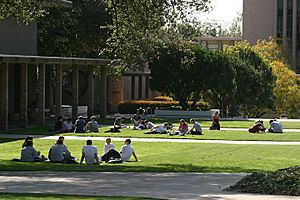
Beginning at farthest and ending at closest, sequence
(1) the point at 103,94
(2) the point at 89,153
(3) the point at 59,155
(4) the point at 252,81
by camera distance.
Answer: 1. (4) the point at 252,81
2. (1) the point at 103,94
3. (3) the point at 59,155
4. (2) the point at 89,153

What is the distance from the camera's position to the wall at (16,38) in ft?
155

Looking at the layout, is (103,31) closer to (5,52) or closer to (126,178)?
(5,52)

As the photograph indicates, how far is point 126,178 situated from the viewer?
66.1 ft

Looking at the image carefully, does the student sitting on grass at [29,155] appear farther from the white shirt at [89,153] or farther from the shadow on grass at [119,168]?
the white shirt at [89,153]

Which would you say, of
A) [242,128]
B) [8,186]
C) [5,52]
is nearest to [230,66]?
[242,128]

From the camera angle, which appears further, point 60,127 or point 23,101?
point 23,101

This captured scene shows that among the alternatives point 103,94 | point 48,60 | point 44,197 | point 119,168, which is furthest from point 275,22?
point 44,197

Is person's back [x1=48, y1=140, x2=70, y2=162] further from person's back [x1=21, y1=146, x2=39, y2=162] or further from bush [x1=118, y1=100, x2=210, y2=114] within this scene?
bush [x1=118, y1=100, x2=210, y2=114]

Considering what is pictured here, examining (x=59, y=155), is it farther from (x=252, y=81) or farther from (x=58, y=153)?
(x=252, y=81)

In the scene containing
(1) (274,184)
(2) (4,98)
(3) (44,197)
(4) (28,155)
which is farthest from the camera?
(2) (4,98)

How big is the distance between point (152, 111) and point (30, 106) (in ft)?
64.2

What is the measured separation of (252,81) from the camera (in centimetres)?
6919

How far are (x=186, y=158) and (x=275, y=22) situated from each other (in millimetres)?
86774

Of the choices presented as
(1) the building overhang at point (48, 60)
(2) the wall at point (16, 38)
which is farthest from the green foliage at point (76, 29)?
(2) the wall at point (16, 38)
